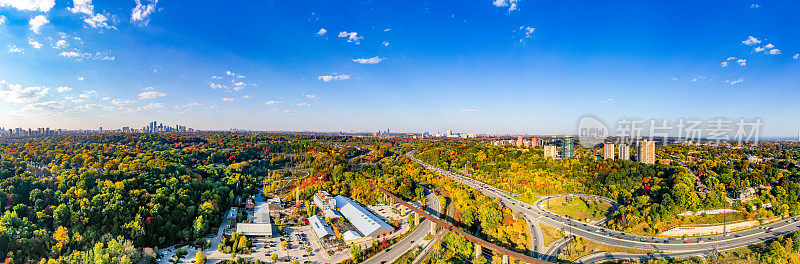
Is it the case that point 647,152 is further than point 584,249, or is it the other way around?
point 647,152

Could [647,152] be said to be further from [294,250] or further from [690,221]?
[294,250]

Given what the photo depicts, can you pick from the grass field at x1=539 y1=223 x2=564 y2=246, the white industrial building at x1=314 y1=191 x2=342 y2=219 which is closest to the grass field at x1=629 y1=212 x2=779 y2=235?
the grass field at x1=539 y1=223 x2=564 y2=246

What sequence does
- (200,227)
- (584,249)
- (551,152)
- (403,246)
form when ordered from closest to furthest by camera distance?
(584,249) < (403,246) < (200,227) < (551,152)

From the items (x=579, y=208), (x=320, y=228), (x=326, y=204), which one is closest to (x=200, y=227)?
(x=320, y=228)

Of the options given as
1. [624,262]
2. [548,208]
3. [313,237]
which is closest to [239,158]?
[313,237]

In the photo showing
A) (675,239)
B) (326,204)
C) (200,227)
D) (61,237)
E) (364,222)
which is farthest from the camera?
(326,204)

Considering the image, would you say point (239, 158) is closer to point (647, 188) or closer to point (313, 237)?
point (313, 237)

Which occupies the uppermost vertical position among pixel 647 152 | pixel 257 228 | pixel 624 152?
pixel 647 152
